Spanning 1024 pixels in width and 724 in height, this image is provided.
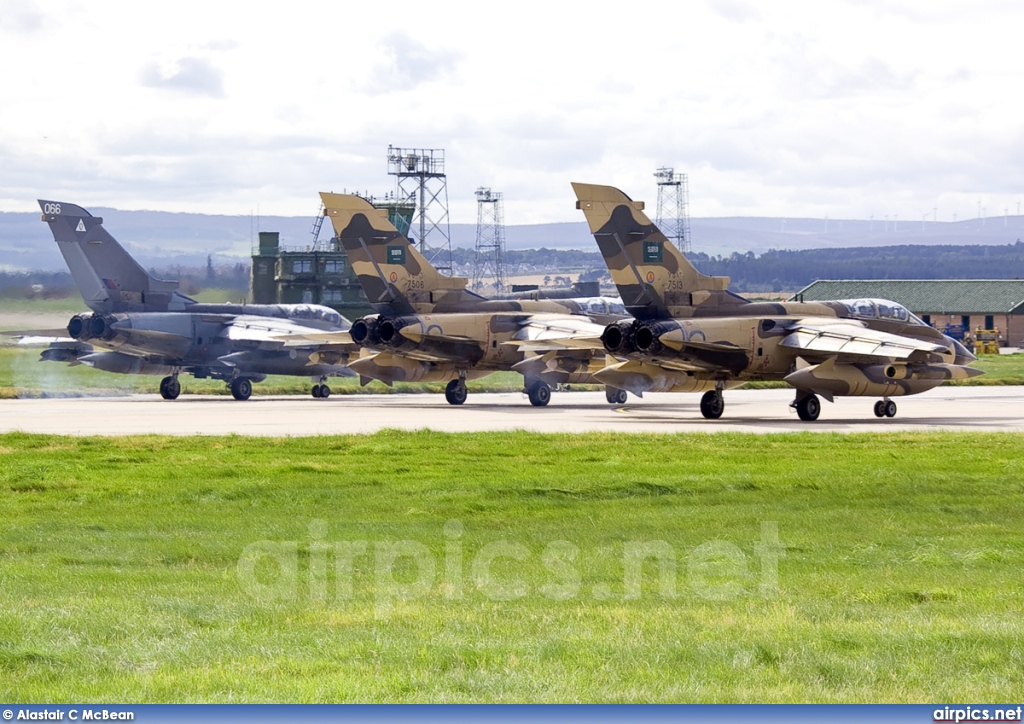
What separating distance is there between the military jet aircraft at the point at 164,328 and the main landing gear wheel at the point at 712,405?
1312 cm

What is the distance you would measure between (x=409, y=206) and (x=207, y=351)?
46283 mm

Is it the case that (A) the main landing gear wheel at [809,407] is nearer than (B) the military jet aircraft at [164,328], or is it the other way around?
(A) the main landing gear wheel at [809,407]

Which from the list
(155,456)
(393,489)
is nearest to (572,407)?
(155,456)

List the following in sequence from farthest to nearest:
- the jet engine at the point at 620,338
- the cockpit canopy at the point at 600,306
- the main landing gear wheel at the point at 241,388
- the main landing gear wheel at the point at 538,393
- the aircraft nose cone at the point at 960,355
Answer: the main landing gear wheel at the point at 241,388
the cockpit canopy at the point at 600,306
the main landing gear wheel at the point at 538,393
the aircraft nose cone at the point at 960,355
the jet engine at the point at 620,338

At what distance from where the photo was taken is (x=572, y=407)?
123ft

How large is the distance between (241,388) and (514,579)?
33.1 metres

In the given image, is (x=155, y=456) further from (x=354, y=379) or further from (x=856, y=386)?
(x=354, y=379)

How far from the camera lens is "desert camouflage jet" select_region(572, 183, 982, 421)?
1189 inches

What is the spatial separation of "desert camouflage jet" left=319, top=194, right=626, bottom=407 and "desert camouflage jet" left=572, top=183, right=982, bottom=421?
14.9ft

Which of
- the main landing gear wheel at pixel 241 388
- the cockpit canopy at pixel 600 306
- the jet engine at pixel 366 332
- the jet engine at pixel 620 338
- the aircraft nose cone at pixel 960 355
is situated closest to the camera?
the jet engine at pixel 620 338

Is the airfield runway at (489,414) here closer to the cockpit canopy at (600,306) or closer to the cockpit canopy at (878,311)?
the cockpit canopy at (878,311)

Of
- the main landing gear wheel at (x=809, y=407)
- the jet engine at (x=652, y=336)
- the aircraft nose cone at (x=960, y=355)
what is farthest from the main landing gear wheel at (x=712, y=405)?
the aircraft nose cone at (x=960, y=355)

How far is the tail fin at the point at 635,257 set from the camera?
31.0 meters

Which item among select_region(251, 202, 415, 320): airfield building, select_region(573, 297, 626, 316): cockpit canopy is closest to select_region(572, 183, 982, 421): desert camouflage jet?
select_region(573, 297, 626, 316): cockpit canopy
